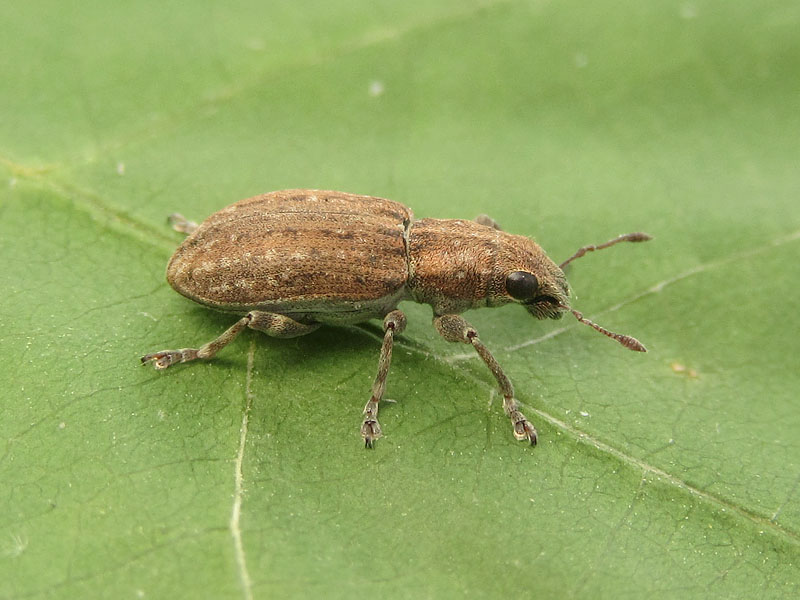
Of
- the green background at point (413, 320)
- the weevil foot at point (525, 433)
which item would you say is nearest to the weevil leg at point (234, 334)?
the green background at point (413, 320)

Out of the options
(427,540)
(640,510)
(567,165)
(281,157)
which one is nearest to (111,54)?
(281,157)

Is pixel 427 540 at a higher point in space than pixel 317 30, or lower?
lower

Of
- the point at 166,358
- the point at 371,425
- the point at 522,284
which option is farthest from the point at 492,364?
the point at 166,358

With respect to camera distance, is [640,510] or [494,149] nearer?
→ [640,510]

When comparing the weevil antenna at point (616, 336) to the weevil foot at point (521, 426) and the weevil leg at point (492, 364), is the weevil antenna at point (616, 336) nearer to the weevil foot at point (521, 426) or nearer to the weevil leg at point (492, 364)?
the weevil leg at point (492, 364)

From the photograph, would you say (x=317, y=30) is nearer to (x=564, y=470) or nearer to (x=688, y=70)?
(x=688, y=70)

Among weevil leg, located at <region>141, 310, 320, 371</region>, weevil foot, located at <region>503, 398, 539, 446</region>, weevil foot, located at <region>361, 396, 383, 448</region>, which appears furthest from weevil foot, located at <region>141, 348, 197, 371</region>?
weevil foot, located at <region>503, 398, 539, 446</region>

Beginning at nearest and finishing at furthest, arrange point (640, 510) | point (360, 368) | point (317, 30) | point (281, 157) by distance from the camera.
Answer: point (640, 510) < point (360, 368) < point (281, 157) < point (317, 30)

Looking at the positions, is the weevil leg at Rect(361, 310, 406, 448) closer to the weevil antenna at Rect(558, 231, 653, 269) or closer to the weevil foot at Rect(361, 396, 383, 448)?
the weevil foot at Rect(361, 396, 383, 448)
